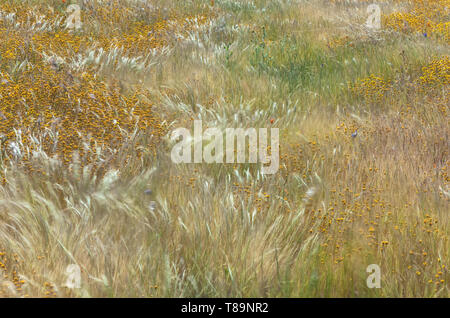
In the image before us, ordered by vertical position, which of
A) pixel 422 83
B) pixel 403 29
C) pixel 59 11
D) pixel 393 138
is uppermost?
→ pixel 59 11

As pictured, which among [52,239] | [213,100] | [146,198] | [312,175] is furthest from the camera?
[213,100]

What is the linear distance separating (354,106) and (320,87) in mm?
563

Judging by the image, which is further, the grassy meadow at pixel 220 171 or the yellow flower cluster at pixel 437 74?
the yellow flower cluster at pixel 437 74

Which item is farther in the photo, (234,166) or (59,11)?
(59,11)

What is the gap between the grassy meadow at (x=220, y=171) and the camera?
1934mm

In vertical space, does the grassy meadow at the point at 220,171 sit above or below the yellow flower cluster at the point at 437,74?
below

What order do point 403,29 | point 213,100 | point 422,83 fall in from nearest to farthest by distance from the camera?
1. point 213,100
2. point 422,83
3. point 403,29

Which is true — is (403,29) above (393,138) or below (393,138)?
above

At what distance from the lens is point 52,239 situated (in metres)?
2.10

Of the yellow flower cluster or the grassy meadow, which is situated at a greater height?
the yellow flower cluster

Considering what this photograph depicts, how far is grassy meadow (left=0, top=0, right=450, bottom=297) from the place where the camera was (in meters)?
1.93

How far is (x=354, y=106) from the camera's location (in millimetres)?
4277
